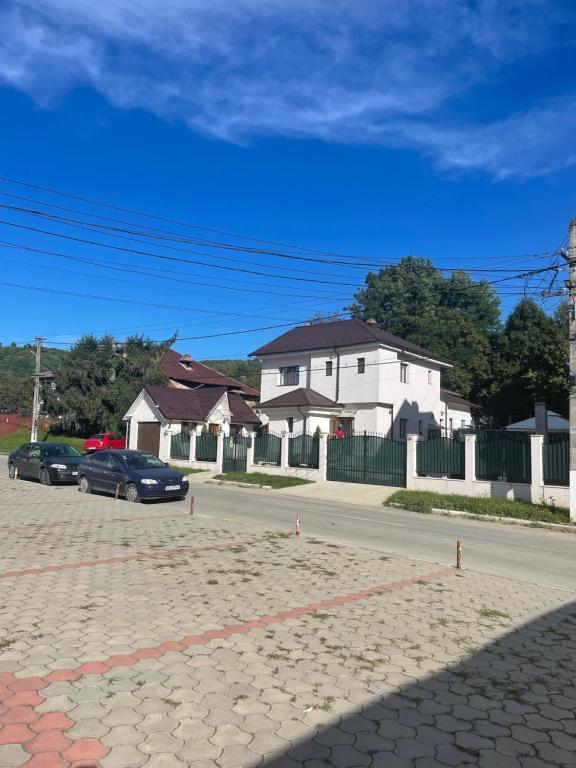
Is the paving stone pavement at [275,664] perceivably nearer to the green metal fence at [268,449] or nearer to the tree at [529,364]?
the green metal fence at [268,449]

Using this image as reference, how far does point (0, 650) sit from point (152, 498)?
38.5 ft

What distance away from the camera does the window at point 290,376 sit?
38.9 metres

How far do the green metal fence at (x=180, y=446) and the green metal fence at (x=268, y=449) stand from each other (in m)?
5.09

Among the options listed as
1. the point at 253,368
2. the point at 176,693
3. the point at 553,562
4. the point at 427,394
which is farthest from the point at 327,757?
the point at 253,368

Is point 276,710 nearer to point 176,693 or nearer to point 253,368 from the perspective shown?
point 176,693

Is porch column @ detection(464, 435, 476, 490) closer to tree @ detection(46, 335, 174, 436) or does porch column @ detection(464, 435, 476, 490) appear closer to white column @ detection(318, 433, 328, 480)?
white column @ detection(318, 433, 328, 480)

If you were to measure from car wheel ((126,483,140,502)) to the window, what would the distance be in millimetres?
22881

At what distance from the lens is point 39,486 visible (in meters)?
19.6

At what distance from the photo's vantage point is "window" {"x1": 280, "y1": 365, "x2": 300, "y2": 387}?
3891cm

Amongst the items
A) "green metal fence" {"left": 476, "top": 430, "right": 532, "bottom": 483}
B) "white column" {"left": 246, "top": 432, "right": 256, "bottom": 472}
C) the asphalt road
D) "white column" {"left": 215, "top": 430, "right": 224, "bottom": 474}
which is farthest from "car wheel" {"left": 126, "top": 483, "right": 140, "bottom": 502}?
"white column" {"left": 215, "top": 430, "right": 224, "bottom": 474}

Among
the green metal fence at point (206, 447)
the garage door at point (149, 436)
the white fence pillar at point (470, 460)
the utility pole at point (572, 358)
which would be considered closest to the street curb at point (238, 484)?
the green metal fence at point (206, 447)

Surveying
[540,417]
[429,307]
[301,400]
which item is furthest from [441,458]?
A: [429,307]

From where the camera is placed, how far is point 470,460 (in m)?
20.3

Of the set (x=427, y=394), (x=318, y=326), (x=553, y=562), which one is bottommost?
(x=553, y=562)
